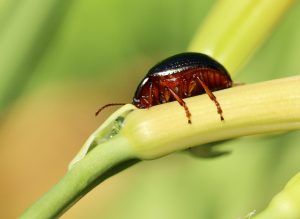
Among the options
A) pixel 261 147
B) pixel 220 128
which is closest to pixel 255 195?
pixel 261 147

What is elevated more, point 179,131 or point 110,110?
point 179,131

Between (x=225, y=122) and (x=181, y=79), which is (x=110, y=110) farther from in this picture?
(x=225, y=122)

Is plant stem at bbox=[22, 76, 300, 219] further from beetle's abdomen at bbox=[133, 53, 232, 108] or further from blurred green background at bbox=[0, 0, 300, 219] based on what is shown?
blurred green background at bbox=[0, 0, 300, 219]

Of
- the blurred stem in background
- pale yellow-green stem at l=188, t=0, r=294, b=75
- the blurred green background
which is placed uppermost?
the blurred stem in background

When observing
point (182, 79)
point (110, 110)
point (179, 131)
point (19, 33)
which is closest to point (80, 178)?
point (179, 131)

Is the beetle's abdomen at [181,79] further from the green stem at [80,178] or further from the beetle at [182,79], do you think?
the green stem at [80,178]

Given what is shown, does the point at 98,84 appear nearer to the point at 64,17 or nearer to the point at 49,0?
the point at 64,17

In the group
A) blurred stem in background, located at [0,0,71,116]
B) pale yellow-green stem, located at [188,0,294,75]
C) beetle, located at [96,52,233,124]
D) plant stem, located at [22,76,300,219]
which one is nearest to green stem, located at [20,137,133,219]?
plant stem, located at [22,76,300,219]

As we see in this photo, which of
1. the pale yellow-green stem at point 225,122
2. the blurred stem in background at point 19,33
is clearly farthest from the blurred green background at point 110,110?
the pale yellow-green stem at point 225,122
